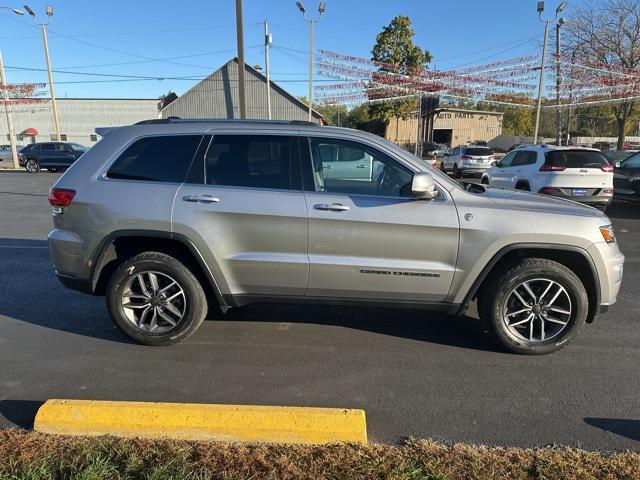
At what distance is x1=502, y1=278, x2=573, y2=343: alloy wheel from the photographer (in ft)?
12.3

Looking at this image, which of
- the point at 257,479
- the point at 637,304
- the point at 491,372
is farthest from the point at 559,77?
the point at 257,479

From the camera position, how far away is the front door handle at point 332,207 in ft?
11.9

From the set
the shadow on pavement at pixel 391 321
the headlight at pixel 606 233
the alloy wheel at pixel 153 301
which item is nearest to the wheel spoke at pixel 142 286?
the alloy wheel at pixel 153 301

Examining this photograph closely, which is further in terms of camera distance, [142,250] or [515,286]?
[142,250]

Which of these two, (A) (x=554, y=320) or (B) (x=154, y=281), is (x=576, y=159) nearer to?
(A) (x=554, y=320)

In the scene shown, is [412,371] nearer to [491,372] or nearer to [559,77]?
[491,372]

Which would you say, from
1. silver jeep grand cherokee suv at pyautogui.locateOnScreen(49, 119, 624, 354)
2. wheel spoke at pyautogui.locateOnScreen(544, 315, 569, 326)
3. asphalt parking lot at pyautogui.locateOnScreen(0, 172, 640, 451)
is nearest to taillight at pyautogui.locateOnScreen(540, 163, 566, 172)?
asphalt parking lot at pyautogui.locateOnScreen(0, 172, 640, 451)

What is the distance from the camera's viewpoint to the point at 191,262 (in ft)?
12.8

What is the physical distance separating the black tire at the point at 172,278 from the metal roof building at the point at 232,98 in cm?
3976

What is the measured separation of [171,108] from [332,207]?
44.1 meters

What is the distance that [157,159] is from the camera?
12.7 ft

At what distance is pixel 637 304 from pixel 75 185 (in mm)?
5772

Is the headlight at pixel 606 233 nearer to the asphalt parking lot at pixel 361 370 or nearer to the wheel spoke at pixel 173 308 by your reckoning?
the asphalt parking lot at pixel 361 370

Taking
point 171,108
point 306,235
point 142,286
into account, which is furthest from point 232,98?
point 306,235
